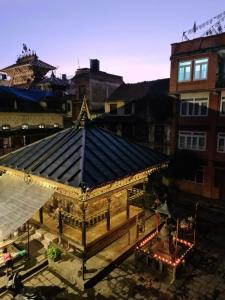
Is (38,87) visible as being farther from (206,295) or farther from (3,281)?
(206,295)

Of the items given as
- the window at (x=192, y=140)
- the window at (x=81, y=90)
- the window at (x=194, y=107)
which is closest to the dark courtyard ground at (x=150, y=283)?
the window at (x=192, y=140)

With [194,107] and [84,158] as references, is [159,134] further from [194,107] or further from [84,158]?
[84,158]

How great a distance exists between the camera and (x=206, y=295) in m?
10.3

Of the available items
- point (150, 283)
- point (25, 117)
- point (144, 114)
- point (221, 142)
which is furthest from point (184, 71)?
point (150, 283)

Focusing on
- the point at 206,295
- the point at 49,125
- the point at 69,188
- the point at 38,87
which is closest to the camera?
the point at 69,188

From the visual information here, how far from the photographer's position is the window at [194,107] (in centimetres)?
2300

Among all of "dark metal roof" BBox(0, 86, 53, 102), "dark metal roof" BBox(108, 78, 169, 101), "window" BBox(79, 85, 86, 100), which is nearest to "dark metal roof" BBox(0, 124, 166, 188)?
"dark metal roof" BBox(0, 86, 53, 102)

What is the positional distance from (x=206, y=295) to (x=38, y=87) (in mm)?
39447

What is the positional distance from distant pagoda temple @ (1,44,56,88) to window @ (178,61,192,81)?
27805 mm

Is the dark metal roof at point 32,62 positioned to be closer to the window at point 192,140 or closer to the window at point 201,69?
the window at point 201,69

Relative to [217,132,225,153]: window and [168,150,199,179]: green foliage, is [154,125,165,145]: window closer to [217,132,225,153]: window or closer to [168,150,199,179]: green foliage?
[168,150,199,179]: green foliage

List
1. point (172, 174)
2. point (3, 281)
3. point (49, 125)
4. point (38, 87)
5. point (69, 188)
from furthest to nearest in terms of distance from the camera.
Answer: point (38, 87), point (49, 125), point (172, 174), point (3, 281), point (69, 188)

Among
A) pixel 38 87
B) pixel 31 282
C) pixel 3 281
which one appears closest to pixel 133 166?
pixel 31 282

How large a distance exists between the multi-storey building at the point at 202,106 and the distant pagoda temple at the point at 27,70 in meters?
28.3
